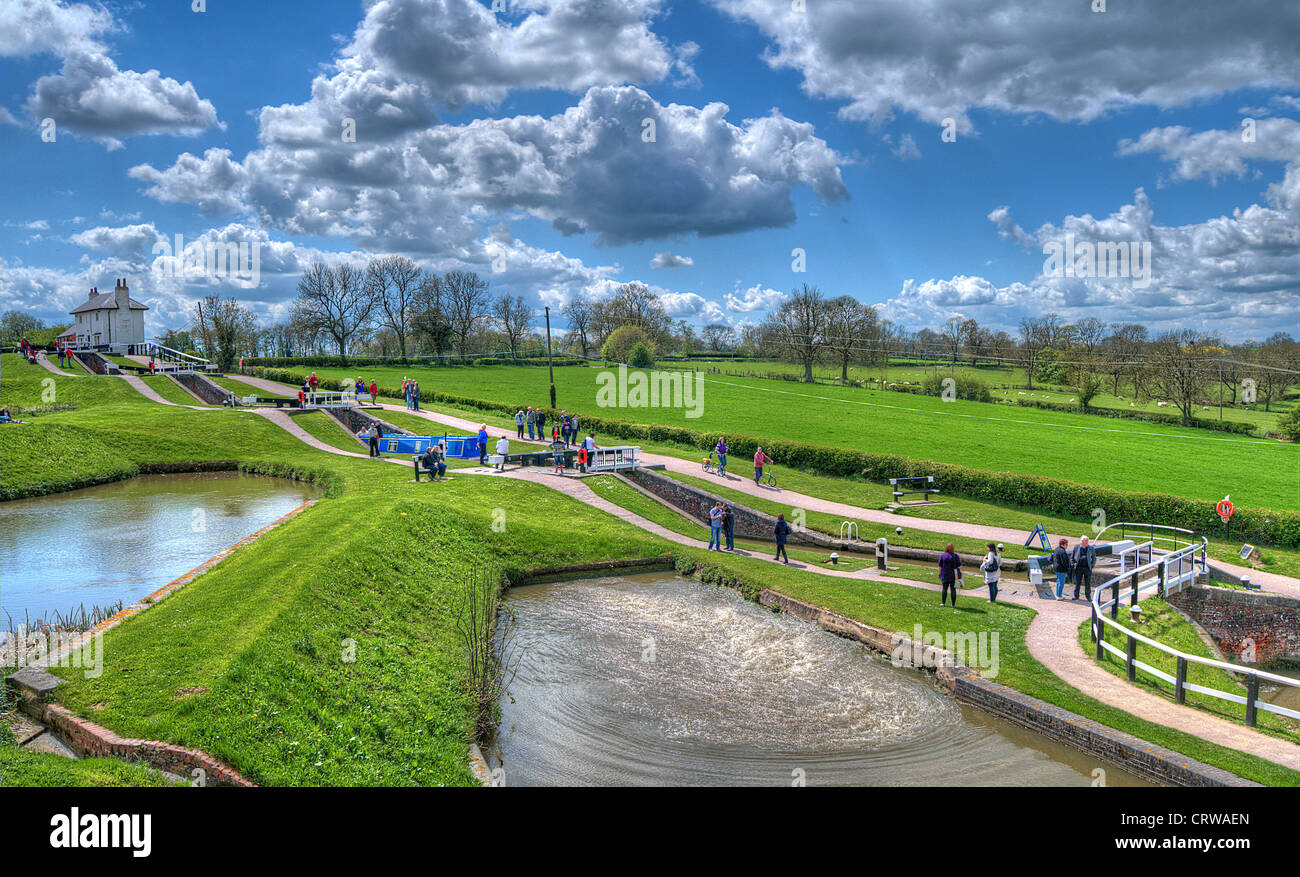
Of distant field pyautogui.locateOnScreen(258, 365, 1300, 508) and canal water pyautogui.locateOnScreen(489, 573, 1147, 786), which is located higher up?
distant field pyautogui.locateOnScreen(258, 365, 1300, 508)

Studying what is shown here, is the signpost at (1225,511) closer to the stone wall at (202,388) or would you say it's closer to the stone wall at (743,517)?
the stone wall at (743,517)

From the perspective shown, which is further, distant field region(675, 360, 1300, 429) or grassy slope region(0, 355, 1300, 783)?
distant field region(675, 360, 1300, 429)

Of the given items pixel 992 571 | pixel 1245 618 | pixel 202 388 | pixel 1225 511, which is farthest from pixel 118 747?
pixel 202 388

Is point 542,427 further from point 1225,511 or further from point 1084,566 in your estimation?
point 1225,511

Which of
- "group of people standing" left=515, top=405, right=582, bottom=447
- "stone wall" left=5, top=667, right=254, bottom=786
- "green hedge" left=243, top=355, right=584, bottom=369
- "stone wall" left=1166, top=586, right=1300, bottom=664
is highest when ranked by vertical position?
"green hedge" left=243, top=355, right=584, bottom=369

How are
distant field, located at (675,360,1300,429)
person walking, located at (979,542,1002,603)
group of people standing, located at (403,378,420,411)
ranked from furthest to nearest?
distant field, located at (675,360,1300,429)
group of people standing, located at (403,378,420,411)
person walking, located at (979,542,1002,603)

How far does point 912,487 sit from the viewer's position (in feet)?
99.4

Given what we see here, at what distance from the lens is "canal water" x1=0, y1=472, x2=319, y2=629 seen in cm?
1612

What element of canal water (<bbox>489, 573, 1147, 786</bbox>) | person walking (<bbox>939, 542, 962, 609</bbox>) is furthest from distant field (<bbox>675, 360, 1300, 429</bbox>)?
canal water (<bbox>489, 573, 1147, 786</bbox>)

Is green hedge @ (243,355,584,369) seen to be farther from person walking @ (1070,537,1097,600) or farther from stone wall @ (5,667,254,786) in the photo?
person walking @ (1070,537,1097,600)

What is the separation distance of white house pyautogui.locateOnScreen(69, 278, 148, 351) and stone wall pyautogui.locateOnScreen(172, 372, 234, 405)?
11587 mm
